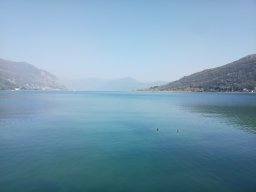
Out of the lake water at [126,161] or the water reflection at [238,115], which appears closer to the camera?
the lake water at [126,161]

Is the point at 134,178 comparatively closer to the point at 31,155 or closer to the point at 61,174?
the point at 61,174

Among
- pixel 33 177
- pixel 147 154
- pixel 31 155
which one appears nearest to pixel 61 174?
pixel 33 177

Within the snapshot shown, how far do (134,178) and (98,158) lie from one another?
332 inches

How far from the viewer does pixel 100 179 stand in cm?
2559

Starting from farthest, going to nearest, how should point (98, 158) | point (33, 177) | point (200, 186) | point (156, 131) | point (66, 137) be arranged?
point (156, 131), point (66, 137), point (98, 158), point (33, 177), point (200, 186)

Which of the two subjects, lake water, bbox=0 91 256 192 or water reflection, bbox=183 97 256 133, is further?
water reflection, bbox=183 97 256 133

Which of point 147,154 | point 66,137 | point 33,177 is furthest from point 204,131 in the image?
point 33,177

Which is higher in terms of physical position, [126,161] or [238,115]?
[126,161]

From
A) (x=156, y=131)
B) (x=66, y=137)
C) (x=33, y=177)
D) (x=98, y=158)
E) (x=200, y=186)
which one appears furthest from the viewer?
(x=156, y=131)

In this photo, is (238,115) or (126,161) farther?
(238,115)

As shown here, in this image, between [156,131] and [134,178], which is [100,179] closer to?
[134,178]

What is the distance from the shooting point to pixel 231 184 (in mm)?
24672

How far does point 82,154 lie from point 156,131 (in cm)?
2323

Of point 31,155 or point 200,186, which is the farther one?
point 31,155
